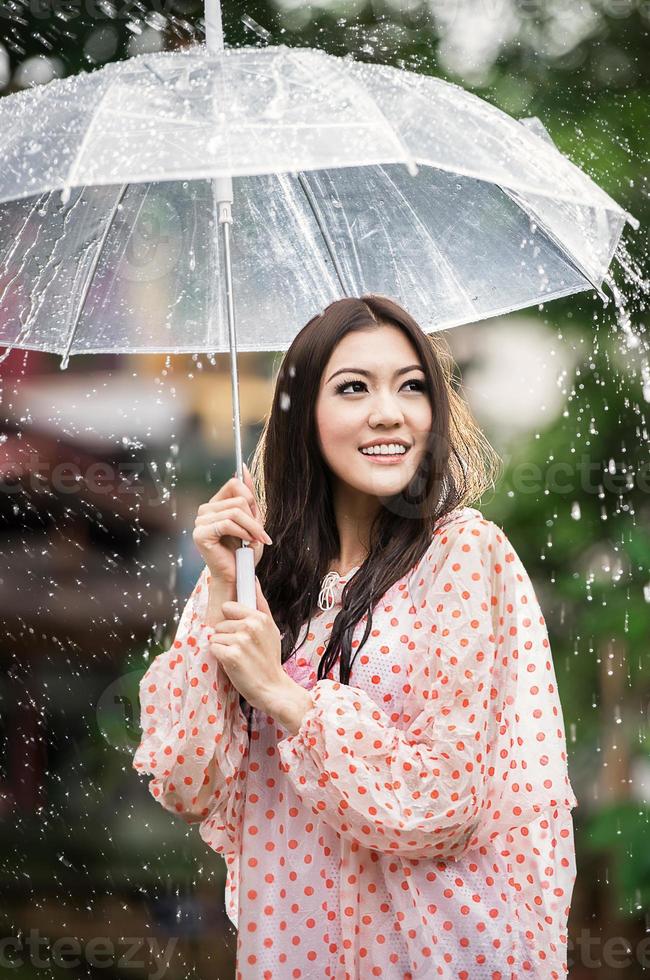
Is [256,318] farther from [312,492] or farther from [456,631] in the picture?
[456,631]

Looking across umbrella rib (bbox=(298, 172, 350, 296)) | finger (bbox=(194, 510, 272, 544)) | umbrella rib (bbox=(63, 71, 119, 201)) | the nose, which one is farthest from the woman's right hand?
umbrella rib (bbox=(298, 172, 350, 296))

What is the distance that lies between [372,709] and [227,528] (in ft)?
1.01

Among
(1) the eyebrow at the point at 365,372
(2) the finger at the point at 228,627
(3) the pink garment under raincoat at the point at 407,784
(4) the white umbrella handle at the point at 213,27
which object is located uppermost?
(4) the white umbrella handle at the point at 213,27

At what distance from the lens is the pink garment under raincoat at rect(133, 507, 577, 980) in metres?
1.60

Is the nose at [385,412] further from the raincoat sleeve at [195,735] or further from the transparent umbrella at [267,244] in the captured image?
the raincoat sleeve at [195,735]

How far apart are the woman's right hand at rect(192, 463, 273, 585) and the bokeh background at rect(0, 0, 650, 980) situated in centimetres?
132

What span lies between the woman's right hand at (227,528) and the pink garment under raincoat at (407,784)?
0.37ft

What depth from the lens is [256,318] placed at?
2180 millimetres

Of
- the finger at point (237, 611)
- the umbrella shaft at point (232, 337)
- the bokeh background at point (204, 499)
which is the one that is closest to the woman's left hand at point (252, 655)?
the finger at point (237, 611)

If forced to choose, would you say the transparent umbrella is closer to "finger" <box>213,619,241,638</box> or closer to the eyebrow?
"finger" <box>213,619,241,638</box>

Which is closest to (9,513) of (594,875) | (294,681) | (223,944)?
(223,944)

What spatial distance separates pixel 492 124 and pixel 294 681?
31.7 inches

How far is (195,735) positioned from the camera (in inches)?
67.7

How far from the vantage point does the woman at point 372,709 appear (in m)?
1.62
